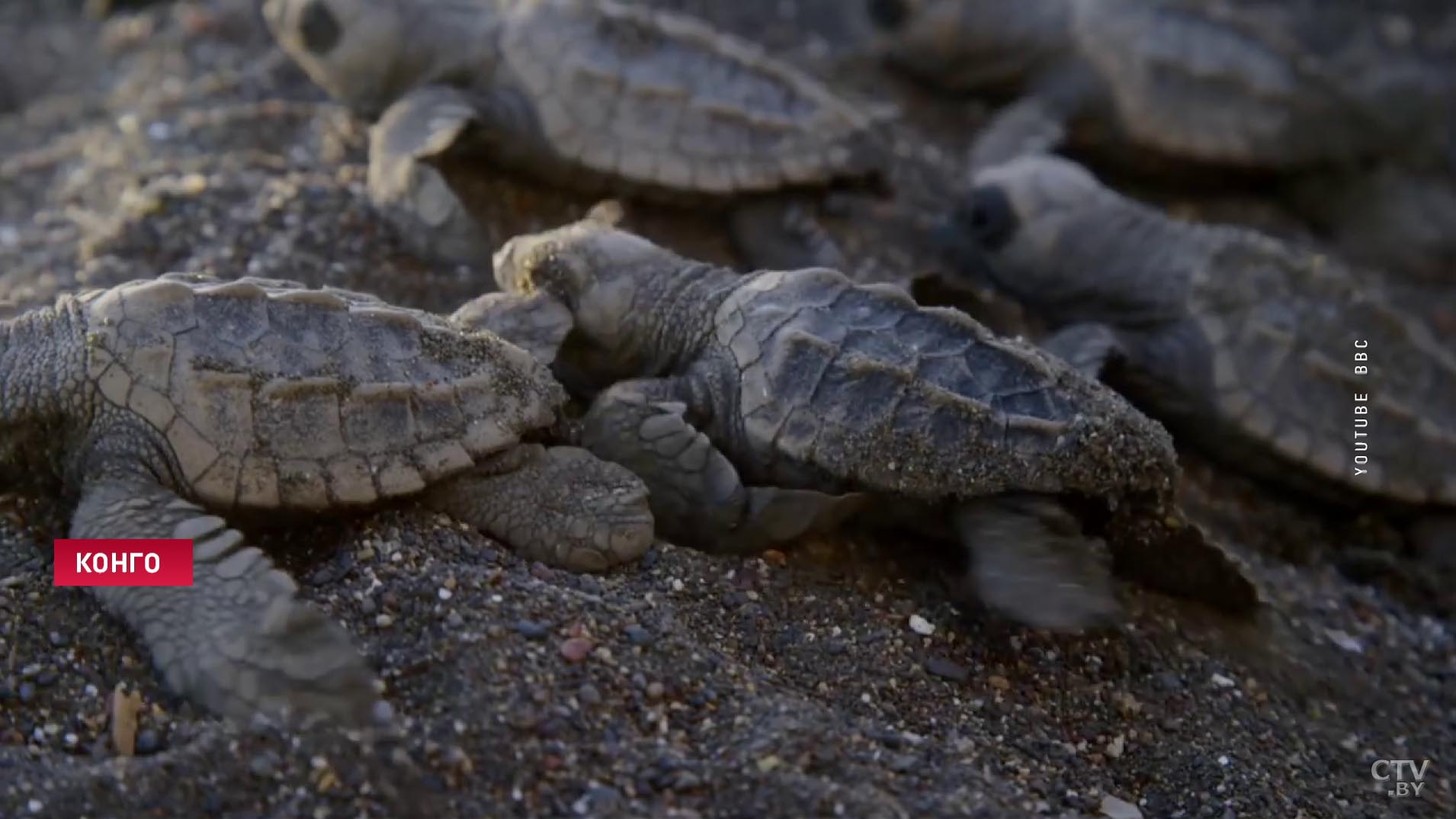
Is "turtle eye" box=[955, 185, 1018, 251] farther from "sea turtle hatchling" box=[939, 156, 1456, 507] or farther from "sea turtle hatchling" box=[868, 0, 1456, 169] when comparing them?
"sea turtle hatchling" box=[868, 0, 1456, 169]

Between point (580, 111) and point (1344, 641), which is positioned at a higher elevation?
point (580, 111)

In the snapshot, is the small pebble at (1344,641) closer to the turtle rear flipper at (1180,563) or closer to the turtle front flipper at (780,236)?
the turtle rear flipper at (1180,563)

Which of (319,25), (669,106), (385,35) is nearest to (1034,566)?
(669,106)

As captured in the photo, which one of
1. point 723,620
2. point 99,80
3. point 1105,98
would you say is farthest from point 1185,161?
point 99,80

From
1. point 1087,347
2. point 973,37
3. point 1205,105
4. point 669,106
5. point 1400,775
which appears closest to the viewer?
point 1400,775

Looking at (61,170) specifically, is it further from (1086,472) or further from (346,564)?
(1086,472)

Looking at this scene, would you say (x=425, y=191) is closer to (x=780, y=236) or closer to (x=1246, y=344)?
(x=780, y=236)
